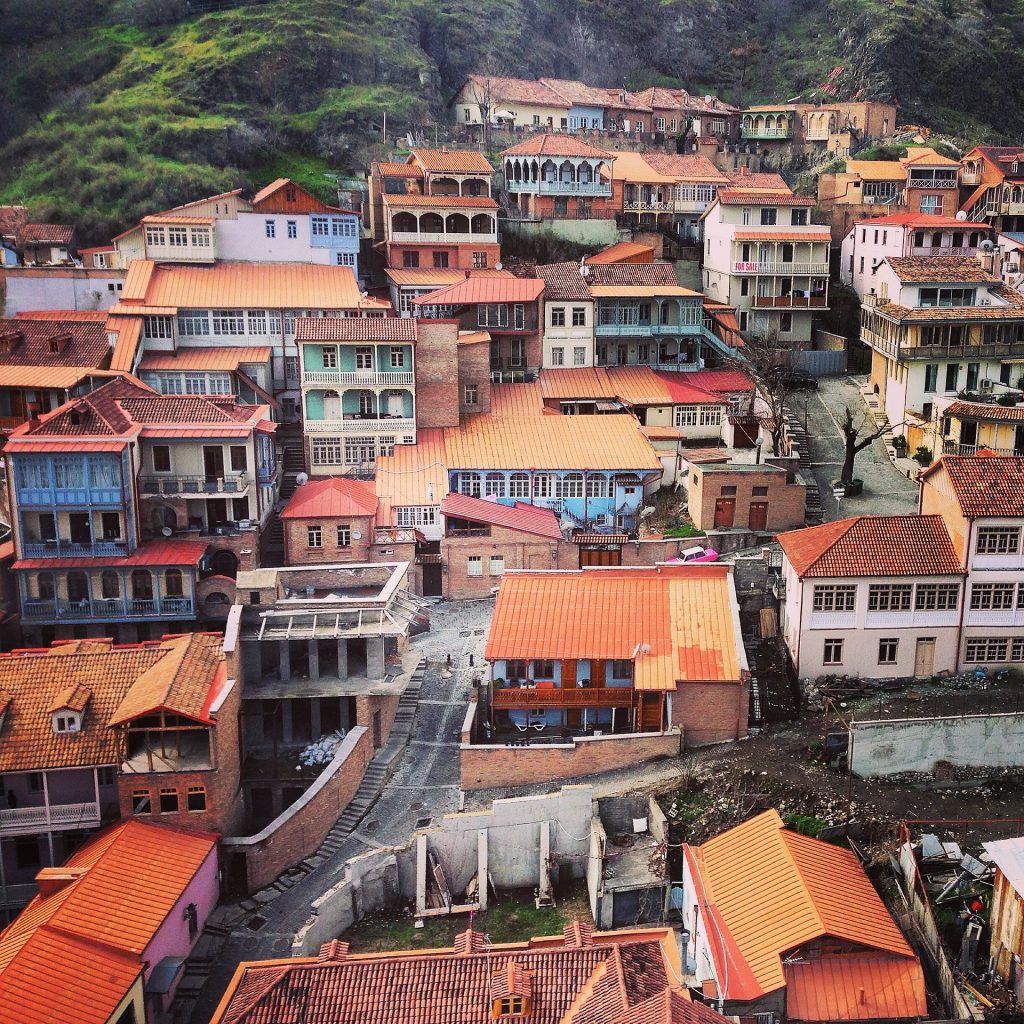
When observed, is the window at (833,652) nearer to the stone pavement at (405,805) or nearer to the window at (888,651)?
the window at (888,651)

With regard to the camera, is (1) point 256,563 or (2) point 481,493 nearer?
(1) point 256,563

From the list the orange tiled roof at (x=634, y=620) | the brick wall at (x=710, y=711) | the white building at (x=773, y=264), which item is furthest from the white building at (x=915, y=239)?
the brick wall at (x=710, y=711)

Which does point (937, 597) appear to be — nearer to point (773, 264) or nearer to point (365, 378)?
point (365, 378)

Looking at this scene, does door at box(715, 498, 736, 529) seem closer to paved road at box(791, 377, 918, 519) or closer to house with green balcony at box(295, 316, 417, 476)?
paved road at box(791, 377, 918, 519)

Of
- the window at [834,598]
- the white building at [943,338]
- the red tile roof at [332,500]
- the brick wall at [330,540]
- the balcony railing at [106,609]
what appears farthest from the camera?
the white building at [943,338]

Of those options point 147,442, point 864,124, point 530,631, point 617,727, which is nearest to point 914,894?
point 617,727

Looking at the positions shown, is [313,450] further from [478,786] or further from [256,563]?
[478,786]

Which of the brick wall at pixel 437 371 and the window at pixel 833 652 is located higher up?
the brick wall at pixel 437 371
